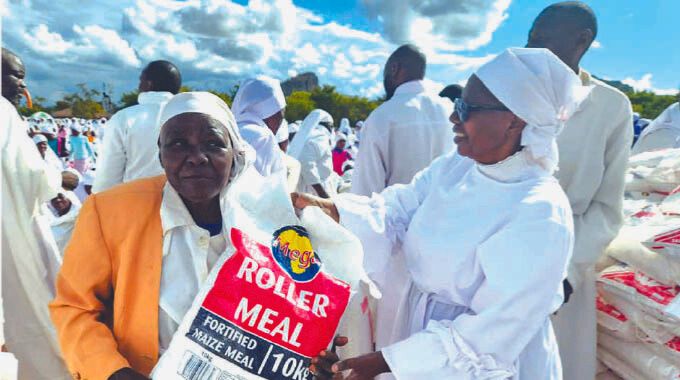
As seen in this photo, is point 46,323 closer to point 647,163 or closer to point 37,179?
point 37,179

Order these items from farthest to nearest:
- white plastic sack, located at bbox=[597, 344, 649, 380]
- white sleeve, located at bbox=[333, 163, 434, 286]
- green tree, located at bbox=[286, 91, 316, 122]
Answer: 1. green tree, located at bbox=[286, 91, 316, 122]
2. white plastic sack, located at bbox=[597, 344, 649, 380]
3. white sleeve, located at bbox=[333, 163, 434, 286]

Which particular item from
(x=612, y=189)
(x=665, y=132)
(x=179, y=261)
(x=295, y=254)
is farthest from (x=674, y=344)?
(x=665, y=132)

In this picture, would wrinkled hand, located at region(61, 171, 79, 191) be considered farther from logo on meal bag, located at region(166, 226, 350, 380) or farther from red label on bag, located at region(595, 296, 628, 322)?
red label on bag, located at region(595, 296, 628, 322)

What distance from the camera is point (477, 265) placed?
1.60 m

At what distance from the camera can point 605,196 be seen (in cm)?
242

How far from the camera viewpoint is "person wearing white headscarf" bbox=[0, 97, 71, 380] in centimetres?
260

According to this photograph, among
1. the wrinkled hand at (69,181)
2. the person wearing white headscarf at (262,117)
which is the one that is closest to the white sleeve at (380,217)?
the person wearing white headscarf at (262,117)

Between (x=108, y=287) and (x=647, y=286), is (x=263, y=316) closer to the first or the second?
(x=108, y=287)

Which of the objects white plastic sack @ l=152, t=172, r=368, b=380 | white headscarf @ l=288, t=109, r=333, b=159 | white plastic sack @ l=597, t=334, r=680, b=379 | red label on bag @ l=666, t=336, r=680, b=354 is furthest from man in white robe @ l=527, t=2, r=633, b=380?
white headscarf @ l=288, t=109, r=333, b=159

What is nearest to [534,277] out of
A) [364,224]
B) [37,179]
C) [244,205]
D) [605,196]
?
[364,224]

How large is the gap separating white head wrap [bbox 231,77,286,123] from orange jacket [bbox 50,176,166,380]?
2120 millimetres

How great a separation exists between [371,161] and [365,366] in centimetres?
219

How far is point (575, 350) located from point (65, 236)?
265 centimetres

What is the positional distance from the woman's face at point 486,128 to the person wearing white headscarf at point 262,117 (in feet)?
5.83
